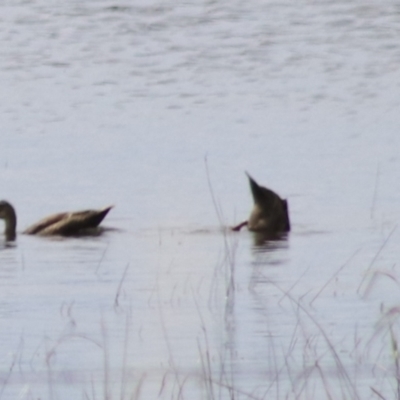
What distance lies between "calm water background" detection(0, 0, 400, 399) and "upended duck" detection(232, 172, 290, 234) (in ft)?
0.46

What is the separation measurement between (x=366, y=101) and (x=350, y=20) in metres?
10.8

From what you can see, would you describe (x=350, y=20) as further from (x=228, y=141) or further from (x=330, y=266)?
(x=330, y=266)

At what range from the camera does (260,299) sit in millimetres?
9984

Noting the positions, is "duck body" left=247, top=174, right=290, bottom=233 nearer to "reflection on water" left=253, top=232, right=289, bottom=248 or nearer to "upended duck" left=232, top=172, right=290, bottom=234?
"upended duck" left=232, top=172, right=290, bottom=234

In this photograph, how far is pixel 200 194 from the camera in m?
15.8

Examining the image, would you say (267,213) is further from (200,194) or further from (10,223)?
(10,223)

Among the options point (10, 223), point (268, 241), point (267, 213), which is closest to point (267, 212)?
point (267, 213)

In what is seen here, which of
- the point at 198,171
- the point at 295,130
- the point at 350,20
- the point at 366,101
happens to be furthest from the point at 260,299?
the point at 350,20

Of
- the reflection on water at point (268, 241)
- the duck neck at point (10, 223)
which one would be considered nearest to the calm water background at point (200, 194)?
the reflection on water at point (268, 241)

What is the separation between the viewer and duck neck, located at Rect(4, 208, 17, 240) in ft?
46.9

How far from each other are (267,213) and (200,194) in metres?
1.71

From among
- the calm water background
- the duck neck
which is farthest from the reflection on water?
the duck neck

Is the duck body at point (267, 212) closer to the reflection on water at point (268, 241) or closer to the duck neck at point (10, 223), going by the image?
the reflection on water at point (268, 241)

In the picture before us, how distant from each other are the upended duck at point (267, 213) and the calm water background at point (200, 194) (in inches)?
5.5
